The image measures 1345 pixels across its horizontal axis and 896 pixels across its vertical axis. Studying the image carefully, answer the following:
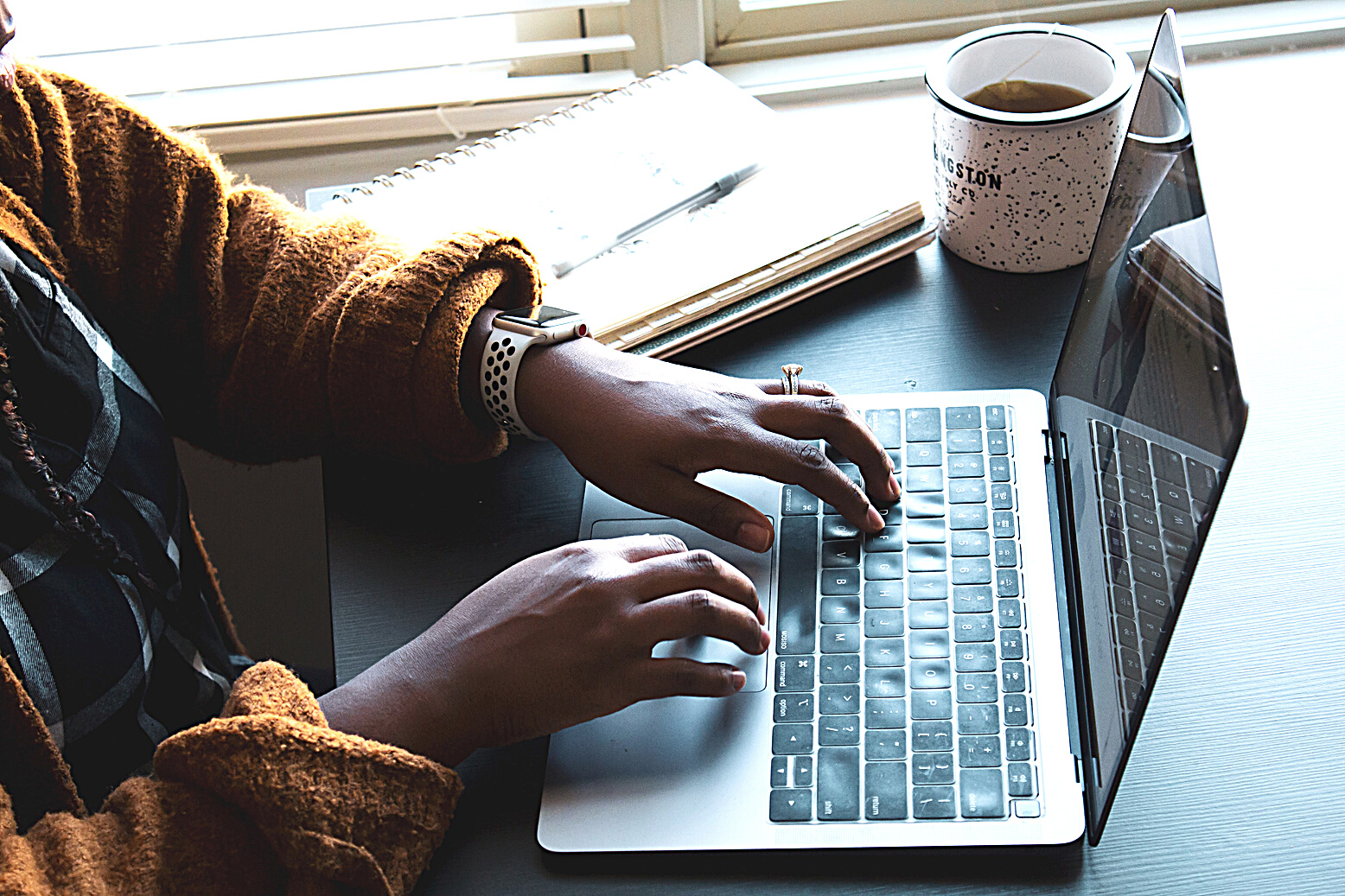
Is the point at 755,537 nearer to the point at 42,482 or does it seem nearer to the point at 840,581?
the point at 840,581

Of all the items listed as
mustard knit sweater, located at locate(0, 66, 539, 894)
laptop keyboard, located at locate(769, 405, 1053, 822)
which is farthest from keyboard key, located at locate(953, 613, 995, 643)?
mustard knit sweater, located at locate(0, 66, 539, 894)

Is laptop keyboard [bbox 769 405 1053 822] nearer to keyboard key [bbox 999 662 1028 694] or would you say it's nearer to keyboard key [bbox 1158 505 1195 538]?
keyboard key [bbox 999 662 1028 694]

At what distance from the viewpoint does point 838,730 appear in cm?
55

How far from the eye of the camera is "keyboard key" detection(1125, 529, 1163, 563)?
1.47 feet

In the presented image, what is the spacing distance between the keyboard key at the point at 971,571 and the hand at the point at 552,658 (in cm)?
11

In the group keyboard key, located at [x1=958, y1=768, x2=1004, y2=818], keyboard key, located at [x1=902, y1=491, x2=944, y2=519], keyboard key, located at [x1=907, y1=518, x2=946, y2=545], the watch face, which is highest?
the watch face

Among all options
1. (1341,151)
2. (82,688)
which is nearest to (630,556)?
(82,688)

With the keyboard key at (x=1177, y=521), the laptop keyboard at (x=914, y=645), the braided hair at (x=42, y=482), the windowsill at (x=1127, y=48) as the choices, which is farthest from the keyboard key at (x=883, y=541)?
the windowsill at (x=1127, y=48)

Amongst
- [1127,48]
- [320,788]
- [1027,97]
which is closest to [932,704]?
[320,788]

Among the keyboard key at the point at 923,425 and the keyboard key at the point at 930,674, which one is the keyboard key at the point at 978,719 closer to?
the keyboard key at the point at 930,674

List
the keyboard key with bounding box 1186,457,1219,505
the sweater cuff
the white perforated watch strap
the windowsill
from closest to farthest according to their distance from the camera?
the keyboard key with bounding box 1186,457,1219,505 → the sweater cuff → the white perforated watch strap → the windowsill

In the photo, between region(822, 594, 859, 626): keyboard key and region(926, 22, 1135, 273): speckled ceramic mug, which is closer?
region(822, 594, 859, 626): keyboard key

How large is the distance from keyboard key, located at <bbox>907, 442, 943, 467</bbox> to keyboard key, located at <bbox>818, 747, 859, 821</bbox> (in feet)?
0.64

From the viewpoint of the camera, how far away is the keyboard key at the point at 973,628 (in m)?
0.58
